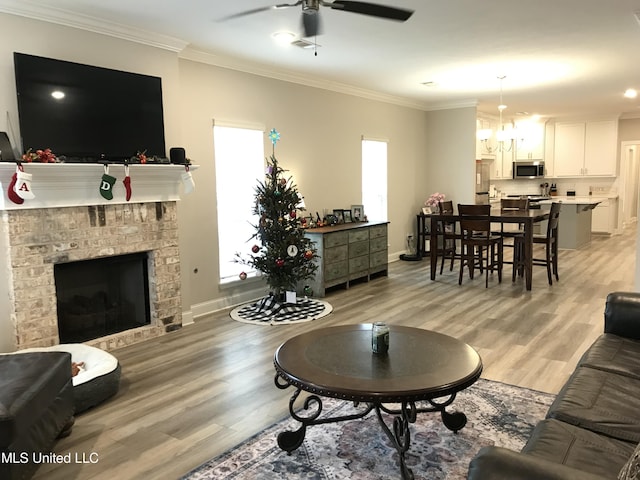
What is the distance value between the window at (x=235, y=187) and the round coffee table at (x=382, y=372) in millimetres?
2779

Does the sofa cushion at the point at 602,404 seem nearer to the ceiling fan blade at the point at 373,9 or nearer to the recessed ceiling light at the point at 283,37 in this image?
the ceiling fan blade at the point at 373,9

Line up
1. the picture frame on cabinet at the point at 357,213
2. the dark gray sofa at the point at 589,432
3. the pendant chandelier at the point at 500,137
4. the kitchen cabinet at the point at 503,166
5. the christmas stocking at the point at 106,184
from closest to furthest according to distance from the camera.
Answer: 1. the dark gray sofa at the point at 589,432
2. the christmas stocking at the point at 106,184
3. the picture frame on cabinet at the point at 357,213
4. the pendant chandelier at the point at 500,137
5. the kitchen cabinet at the point at 503,166

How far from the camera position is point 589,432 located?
5.95 feet

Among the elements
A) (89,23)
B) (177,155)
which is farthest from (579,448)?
(89,23)

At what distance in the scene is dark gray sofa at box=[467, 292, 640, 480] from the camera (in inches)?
50.4

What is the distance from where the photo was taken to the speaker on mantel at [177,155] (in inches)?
174

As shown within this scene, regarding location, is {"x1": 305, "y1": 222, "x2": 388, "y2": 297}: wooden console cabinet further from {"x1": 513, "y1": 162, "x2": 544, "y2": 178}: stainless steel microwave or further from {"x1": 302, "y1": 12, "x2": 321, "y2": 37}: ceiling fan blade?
{"x1": 513, "y1": 162, "x2": 544, "y2": 178}: stainless steel microwave

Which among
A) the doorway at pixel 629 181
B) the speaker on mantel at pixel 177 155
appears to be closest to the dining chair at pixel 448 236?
the speaker on mantel at pixel 177 155

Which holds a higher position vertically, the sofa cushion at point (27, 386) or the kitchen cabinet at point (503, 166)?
the kitchen cabinet at point (503, 166)

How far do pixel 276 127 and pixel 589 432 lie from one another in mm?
4826

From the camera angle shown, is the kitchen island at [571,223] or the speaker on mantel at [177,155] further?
the kitchen island at [571,223]

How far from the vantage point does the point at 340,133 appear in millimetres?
6992

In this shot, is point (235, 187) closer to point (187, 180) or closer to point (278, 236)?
point (278, 236)

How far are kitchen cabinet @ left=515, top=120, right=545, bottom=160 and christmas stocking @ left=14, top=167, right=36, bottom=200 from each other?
10.2 metres
